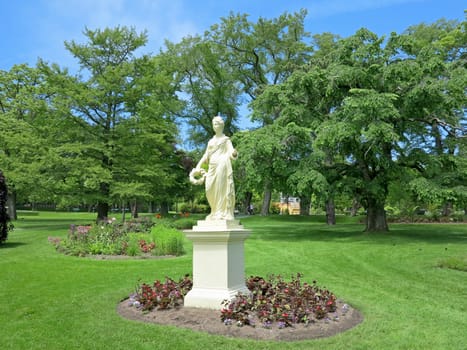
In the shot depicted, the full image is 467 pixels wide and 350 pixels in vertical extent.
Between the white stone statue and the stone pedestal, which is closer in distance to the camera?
the stone pedestal

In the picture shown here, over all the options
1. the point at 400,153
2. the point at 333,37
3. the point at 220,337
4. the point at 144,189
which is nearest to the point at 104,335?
the point at 220,337

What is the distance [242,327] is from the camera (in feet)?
19.9

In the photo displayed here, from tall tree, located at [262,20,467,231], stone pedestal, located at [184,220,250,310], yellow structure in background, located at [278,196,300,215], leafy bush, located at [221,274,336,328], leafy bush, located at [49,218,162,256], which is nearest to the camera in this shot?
leafy bush, located at [221,274,336,328]

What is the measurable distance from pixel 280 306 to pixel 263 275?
171 inches

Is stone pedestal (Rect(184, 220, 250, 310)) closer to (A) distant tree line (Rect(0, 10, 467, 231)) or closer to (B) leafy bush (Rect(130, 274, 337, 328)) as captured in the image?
(B) leafy bush (Rect(130, 274, 337, 328))

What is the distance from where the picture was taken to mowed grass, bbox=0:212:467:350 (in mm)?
5621

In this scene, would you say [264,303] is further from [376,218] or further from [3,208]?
[376,218]

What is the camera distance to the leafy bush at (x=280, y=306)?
6238mm

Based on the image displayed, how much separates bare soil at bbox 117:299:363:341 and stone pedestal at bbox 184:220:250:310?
0.25 metres

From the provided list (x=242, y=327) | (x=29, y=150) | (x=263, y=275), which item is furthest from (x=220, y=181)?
(x=29, y=150)

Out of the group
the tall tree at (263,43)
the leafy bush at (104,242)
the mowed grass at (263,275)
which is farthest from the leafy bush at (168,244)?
the tall tree at (263,43)

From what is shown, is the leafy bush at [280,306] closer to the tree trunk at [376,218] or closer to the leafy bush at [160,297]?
the leafy bush at [160,297]

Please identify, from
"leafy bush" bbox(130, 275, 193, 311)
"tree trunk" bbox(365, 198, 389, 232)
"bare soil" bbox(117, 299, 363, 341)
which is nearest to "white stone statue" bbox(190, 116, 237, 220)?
"leafy bush" bbox(130, 275, 193, 311)

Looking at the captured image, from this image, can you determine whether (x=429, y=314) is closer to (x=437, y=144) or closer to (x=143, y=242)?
(x=143, y=242)
